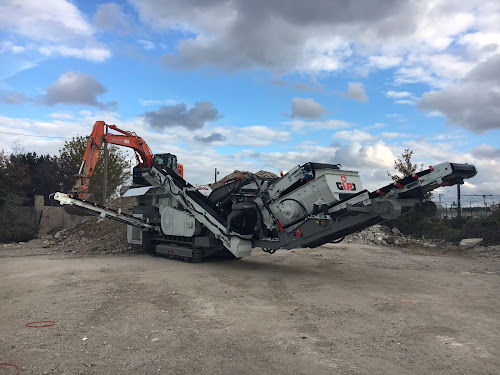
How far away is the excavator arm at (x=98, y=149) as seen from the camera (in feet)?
42.2

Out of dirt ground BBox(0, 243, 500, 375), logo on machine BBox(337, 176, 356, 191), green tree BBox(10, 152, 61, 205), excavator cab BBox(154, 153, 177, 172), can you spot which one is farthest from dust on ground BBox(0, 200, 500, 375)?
green tree BBox(10, 152, 61, 205)

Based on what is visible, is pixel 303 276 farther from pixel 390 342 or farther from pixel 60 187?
pixel 60 187

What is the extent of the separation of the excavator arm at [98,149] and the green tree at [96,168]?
17126mm

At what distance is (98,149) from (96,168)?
18195 mm

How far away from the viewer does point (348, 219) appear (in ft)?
29.0

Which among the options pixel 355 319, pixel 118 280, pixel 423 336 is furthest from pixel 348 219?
pixel 118 280

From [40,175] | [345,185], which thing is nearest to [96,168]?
[40,175]

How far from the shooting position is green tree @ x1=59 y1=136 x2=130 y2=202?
29281mm

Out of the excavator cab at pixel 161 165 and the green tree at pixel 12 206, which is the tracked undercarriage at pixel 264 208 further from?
the green tree at pixel 12 206

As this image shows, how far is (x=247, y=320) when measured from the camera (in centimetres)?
614

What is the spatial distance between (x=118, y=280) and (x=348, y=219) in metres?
5.57

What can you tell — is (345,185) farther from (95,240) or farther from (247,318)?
(95,240)

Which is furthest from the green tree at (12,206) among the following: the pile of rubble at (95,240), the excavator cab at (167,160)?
the excavator cab at (167,160)

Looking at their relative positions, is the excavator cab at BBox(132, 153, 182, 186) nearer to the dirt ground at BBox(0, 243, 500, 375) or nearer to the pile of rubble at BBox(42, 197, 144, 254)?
the pile of rubble at BBox(42, 197, 144, 254)
